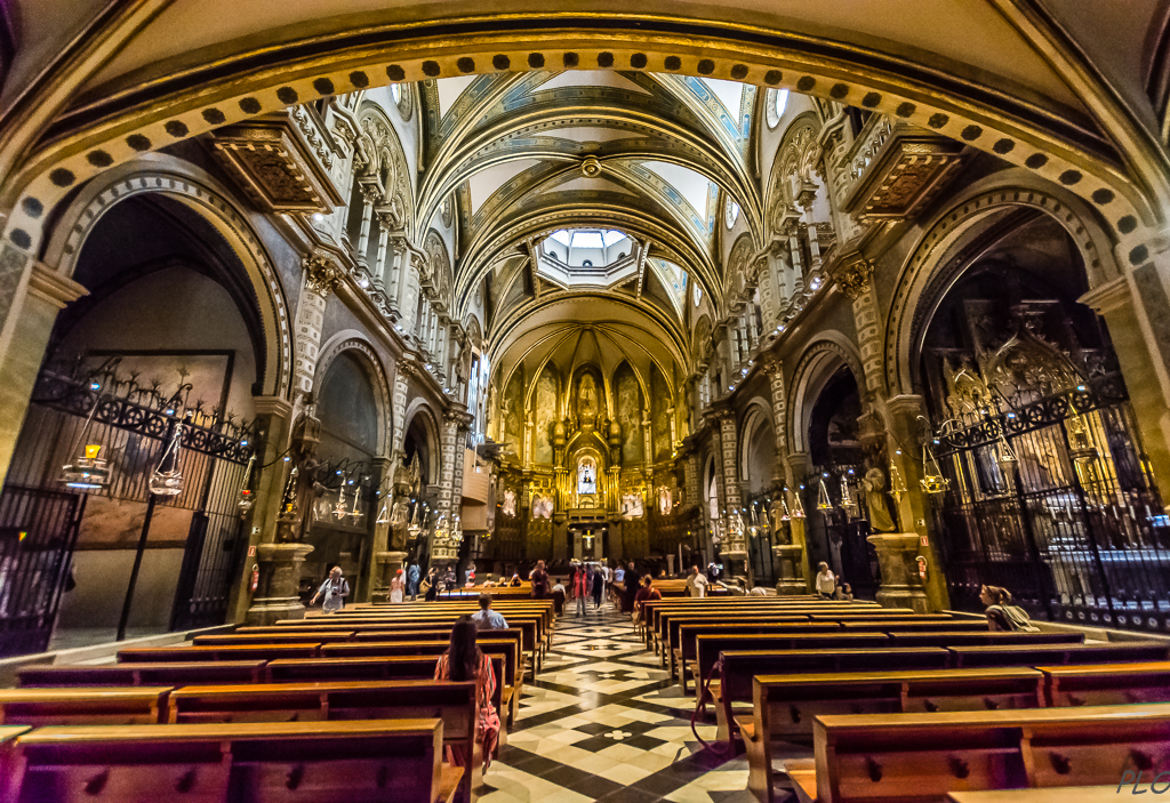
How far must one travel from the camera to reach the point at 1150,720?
202 cm

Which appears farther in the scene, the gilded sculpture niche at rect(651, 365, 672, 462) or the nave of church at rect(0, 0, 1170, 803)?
the gilded sculpture niche at rect(651, 365, 672, 462)

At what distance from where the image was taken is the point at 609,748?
160 inches

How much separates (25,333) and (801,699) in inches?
282

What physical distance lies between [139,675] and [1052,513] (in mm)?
11792

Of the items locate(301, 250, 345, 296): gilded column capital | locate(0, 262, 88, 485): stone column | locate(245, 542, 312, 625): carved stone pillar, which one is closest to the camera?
locate(0, 262, 88, 485): stone column

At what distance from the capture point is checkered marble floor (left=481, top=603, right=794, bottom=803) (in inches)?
130

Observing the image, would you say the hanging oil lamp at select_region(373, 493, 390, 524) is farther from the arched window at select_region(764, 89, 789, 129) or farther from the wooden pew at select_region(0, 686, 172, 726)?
the arched window at select_region(764, 89, 789, 129)

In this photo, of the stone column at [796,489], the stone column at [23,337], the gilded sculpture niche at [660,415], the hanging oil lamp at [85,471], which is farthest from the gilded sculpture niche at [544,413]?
the stone column at [23,337]

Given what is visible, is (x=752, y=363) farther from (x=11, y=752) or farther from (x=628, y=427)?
(x=628, y=427)

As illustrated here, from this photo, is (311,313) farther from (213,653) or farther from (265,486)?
(213,653)

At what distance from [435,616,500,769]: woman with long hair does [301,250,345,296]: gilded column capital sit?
8.14m

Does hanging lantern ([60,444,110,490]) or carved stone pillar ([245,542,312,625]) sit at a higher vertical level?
hanging lantern ([60,444,110,490])

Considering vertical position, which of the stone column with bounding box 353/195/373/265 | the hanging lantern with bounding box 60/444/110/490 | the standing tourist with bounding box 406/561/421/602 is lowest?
the standing tourist with bounding box 406/561/421/602

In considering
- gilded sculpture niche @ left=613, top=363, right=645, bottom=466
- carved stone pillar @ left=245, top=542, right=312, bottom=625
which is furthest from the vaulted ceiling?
carved stone pillar @ left=245, top=542, right=312, bottom=625
